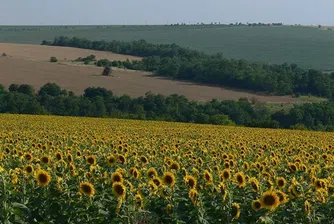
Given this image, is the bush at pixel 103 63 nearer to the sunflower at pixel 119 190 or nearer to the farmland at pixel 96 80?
the farmland at pixel 96 80

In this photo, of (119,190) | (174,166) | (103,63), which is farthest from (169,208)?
(103,63)

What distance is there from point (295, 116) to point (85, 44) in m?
79.9

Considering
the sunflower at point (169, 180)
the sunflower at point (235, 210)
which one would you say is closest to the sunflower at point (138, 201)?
the sunflower at point (169, 180)

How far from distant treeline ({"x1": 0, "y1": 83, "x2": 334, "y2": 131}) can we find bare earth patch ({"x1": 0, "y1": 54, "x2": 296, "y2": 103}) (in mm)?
6766

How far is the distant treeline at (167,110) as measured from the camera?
4400cm

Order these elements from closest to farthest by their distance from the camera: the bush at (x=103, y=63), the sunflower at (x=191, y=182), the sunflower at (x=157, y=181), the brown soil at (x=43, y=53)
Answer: the sunflower at (x=191, y=182), the sunflower at (x=157, y=181), the bush at (x=103, y=63), the brown soil at (x=43, y=53)

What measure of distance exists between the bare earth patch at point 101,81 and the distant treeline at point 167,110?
6.77 metres

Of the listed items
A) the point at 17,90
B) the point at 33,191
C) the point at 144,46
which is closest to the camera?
the point at 33,191

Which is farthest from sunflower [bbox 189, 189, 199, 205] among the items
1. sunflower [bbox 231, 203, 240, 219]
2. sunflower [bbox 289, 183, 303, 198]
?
sunflower [bbox 289, 183, 303, 198]

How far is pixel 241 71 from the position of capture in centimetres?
7475

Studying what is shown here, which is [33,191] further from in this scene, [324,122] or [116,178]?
[324,122]

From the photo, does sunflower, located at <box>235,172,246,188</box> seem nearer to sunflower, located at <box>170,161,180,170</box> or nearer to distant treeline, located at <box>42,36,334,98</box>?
sunflower, located at <box>170,161,180,170</box>

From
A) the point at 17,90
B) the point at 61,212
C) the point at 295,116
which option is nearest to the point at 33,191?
the point at 61,212

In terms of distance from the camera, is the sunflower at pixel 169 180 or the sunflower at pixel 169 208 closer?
the sunflower at pixel 169 208
